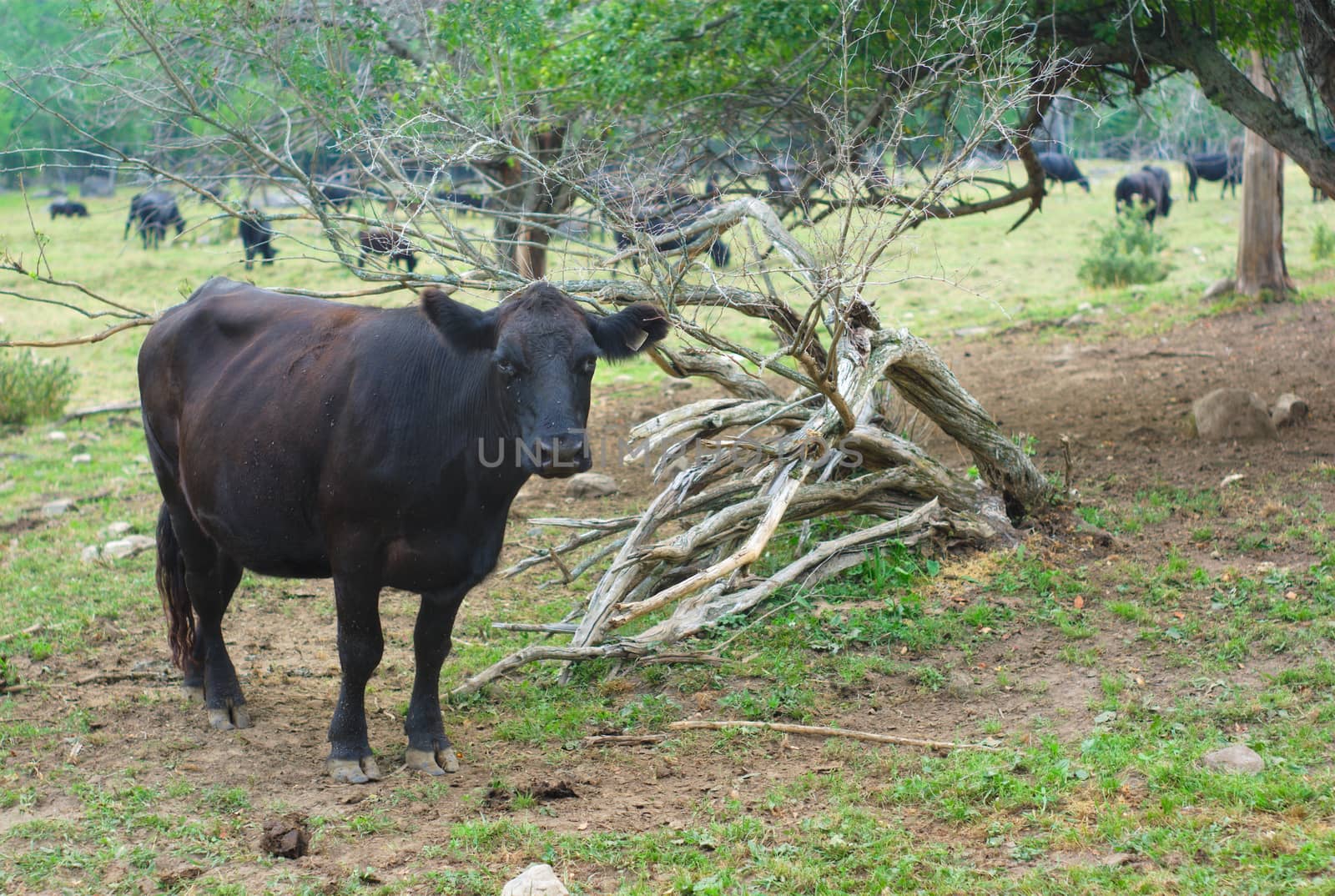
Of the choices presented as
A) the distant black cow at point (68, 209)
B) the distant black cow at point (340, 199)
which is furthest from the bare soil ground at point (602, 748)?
the distant black cow at point (68, 209)

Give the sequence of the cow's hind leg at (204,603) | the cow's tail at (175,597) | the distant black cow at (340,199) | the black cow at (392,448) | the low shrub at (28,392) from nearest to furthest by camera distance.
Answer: the black cow at (392,448) < the cow's hind leg at (204,603) < the cow's tail at (175,597) < the distant black cow at (340,199) < the low shrub at (28,392)

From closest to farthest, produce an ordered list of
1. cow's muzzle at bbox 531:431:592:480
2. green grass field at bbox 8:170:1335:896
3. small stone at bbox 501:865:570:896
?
small stone at bbox 501:865:570:896 → green grass field at bbox 8:170:1335:896 → cow's muzzle at bbox 531:431:592:480

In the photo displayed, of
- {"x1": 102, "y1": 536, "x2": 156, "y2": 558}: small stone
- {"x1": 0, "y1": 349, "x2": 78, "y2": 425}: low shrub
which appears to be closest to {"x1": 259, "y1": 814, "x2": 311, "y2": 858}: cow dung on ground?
{"x1": 102, "y1": 536, "x2": 156, "y2": 558}: small stone

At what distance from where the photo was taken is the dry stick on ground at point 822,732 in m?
4.69

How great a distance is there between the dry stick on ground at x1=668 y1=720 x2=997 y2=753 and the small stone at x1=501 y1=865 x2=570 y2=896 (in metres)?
1.41

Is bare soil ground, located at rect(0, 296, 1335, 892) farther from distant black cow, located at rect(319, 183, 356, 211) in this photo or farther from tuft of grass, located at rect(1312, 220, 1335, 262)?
tuft of grass, located at rect(1312, 220, 1335, 262)

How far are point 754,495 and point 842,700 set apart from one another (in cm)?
141

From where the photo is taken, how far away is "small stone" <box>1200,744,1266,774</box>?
163 inches

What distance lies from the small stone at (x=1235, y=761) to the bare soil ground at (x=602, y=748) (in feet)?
1.23

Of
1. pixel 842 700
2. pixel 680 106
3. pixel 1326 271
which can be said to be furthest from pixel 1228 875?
pixel 1326 271

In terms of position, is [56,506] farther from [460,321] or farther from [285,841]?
[285,841]

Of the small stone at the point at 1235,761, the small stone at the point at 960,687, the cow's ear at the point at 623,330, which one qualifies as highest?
Answer: the cow's ear at the point at 623,330

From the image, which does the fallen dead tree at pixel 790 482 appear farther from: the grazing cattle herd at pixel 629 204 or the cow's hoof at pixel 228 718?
the cow's hoof at pixel 228 718

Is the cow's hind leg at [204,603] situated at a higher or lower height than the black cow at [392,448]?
lower
